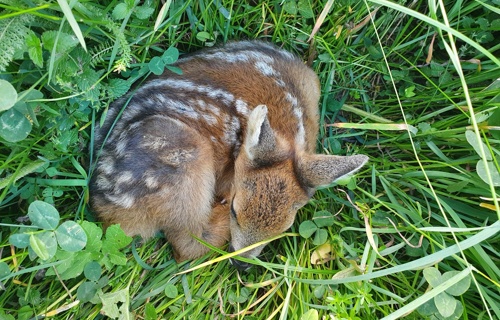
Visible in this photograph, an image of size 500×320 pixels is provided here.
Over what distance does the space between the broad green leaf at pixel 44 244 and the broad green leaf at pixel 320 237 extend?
1424 millimetres

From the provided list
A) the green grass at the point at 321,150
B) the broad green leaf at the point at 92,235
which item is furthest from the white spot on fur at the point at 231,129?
the broad green leaf at the point at 92,235

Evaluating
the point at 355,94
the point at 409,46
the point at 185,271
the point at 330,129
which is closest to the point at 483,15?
the point at 409,46

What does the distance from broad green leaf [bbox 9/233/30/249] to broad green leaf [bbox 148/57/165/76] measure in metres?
1.08

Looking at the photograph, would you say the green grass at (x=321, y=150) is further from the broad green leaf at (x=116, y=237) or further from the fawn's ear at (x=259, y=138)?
the fawn's ear at (x=259, y=138)

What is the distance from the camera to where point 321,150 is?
327cm

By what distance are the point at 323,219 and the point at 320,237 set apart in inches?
4.3

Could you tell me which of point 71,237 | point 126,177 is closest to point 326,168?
point 126,177

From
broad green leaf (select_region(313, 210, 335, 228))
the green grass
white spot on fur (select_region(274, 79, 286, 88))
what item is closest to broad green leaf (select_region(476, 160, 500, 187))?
the green grass

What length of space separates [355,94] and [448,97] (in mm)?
600

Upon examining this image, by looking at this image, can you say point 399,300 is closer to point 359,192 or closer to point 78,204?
point 359,192

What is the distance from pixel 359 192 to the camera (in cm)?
305

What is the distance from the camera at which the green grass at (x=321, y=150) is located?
2469 mm

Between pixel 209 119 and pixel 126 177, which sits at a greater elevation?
pixel 209 119

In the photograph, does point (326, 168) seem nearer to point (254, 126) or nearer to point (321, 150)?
point (254, 126)
